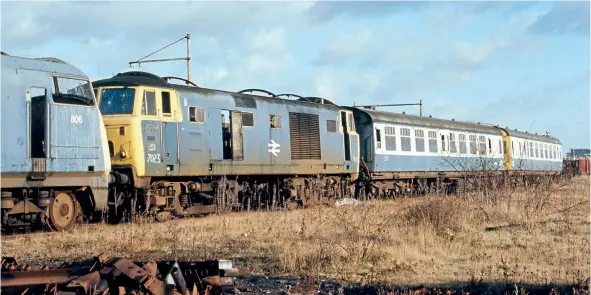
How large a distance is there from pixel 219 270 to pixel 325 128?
1454cm

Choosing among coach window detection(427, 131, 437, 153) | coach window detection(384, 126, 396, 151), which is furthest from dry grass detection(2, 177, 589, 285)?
coach window detection(427, 131, 437, 153)

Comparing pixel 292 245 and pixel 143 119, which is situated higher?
pixel 143 119

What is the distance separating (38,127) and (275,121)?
7.77 metres

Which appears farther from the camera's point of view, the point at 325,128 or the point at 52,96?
the point at 325,128

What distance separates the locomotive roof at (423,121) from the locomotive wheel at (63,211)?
13361 millimetres

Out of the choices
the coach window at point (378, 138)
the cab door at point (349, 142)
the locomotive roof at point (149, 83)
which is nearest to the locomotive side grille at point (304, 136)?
the locomotive roof at point (149, 83)

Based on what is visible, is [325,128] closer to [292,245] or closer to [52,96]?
[52,96]

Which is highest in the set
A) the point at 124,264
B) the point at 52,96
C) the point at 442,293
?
the point at 52,96

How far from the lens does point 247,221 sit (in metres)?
14.9

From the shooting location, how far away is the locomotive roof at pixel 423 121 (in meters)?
25.0

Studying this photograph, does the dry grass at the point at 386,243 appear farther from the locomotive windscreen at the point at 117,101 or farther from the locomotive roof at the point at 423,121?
the locomotive roof at the point at 423,121

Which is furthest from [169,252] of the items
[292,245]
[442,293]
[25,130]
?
[442,293]

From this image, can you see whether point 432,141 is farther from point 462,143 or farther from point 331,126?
point 331,126

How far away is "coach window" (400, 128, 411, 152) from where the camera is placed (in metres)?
26.0
